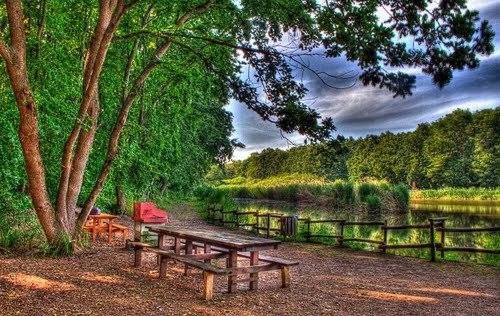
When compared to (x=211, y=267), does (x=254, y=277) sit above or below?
below

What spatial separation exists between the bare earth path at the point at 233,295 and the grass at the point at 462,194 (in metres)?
33.1

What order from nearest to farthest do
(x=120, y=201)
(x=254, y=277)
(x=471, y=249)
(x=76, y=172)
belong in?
(x=254, y=277)
(x=76, y=172)
(x=471, y=249)
(x=120, y=201)

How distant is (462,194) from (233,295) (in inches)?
1637

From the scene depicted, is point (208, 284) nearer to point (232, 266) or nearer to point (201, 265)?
point (201, 265)

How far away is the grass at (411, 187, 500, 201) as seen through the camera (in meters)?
39.4

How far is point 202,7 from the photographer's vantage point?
9.96m

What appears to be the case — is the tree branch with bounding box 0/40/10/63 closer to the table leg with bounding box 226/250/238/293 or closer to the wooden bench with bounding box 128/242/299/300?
the wooden bench with bounding box 128/242/299/300

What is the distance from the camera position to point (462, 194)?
42969 mm

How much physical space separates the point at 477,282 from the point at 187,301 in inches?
231

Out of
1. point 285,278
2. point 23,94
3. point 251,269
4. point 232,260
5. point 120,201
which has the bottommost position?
point 285,278

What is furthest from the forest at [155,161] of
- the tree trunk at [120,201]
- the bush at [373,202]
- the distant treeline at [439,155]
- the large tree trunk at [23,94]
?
the distant treeline at [439,155]

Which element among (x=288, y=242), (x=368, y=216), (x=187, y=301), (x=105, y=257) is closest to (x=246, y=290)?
(x=187, y=301)

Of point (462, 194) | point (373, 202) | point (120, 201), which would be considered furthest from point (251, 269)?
point (462, 194)

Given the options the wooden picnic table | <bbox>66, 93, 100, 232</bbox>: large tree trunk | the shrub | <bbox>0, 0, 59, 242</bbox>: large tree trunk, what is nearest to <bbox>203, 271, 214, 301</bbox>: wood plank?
<bbox>0, 0, 59, 242</bbox>: large tree trunk
